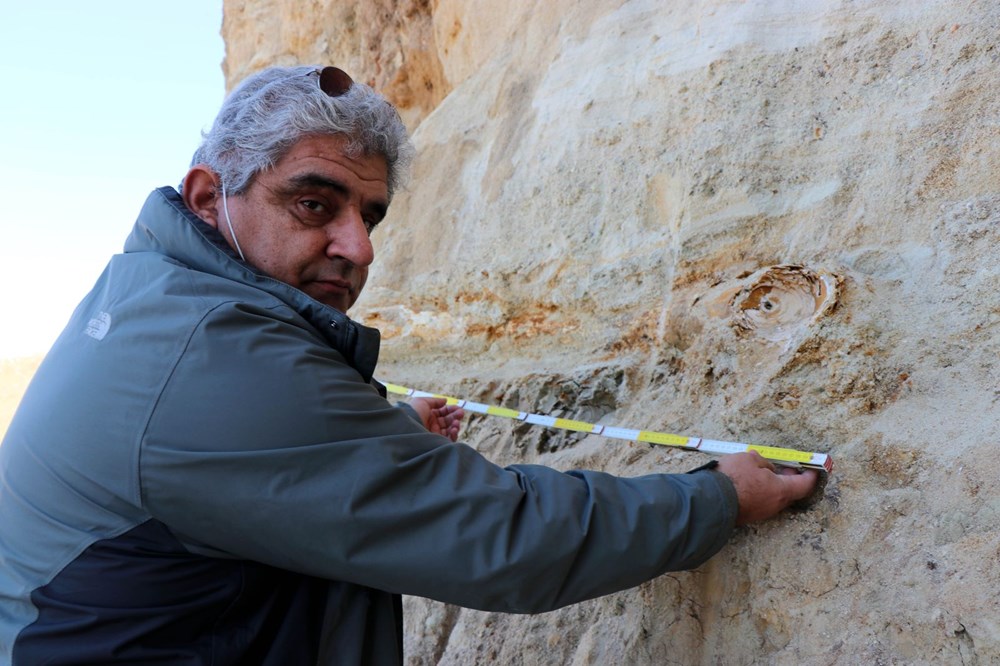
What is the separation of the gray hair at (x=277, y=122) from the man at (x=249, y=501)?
0.71 feet

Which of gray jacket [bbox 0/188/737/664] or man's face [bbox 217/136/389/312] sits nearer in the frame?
gray jacket [bbox 0/188/737/664]

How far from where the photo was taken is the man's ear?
2.00 metres

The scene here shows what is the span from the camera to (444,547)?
1492mm

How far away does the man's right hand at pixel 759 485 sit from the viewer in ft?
6.15

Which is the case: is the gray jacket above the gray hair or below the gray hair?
below

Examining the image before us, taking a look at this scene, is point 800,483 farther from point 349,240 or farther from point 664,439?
point 349,240

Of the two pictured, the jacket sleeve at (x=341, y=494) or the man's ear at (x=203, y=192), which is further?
the man's ear at (x=203, y=192)

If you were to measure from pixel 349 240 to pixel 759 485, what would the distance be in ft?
3.60

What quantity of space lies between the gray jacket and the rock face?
492 mm

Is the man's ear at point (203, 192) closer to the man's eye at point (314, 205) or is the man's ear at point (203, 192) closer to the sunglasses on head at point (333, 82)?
the man's eye at point (314, 205)

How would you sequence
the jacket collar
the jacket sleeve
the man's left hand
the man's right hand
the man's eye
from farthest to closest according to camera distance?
the man's left hand → the man's eye → the man's right hand → the jacket collar → the jacket sleeve

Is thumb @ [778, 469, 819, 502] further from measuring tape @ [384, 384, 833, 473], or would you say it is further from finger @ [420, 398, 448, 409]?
finger @ [420, 398, 448, 409]

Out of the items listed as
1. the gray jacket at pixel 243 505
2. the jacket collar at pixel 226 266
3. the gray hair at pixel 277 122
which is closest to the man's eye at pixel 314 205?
the gray hair at pixel 277 122

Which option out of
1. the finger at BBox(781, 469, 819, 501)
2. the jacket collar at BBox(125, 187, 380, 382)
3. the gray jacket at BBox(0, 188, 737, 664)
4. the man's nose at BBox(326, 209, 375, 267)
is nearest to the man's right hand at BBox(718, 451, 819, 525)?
the finger at BBox(781, 469, 819, 501)
